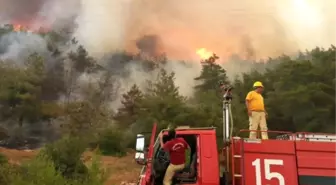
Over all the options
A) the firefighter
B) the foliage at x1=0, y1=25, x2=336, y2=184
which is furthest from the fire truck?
the foliage at x1=0, y1=25, x2=336, y2=184

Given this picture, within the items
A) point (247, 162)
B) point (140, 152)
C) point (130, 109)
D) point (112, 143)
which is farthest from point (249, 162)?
point (130, 109)

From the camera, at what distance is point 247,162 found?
25.3ft

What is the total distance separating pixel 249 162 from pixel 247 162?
0.12 feet

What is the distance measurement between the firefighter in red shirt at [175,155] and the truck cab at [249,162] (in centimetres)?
15

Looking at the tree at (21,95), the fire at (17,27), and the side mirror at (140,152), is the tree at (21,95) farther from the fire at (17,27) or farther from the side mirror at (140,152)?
the side mirror at (140,152)

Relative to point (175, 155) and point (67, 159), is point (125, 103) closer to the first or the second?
point (67, 159)

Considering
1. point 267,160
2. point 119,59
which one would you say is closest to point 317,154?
point 267,160

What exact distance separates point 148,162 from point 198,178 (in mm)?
958

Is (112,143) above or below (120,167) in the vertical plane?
above

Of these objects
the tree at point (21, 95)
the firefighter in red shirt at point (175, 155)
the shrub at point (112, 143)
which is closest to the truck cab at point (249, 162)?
the firefighter in red shirt at point (175, 155)

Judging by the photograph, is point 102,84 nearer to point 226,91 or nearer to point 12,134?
point 12,134

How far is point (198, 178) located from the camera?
756cm

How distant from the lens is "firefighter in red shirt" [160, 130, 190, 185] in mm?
7641

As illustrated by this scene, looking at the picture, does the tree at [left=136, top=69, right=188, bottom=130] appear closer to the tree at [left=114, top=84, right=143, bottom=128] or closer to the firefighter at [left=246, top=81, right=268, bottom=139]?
the tree at [left=114, top=84, right=143, bottom=128]
